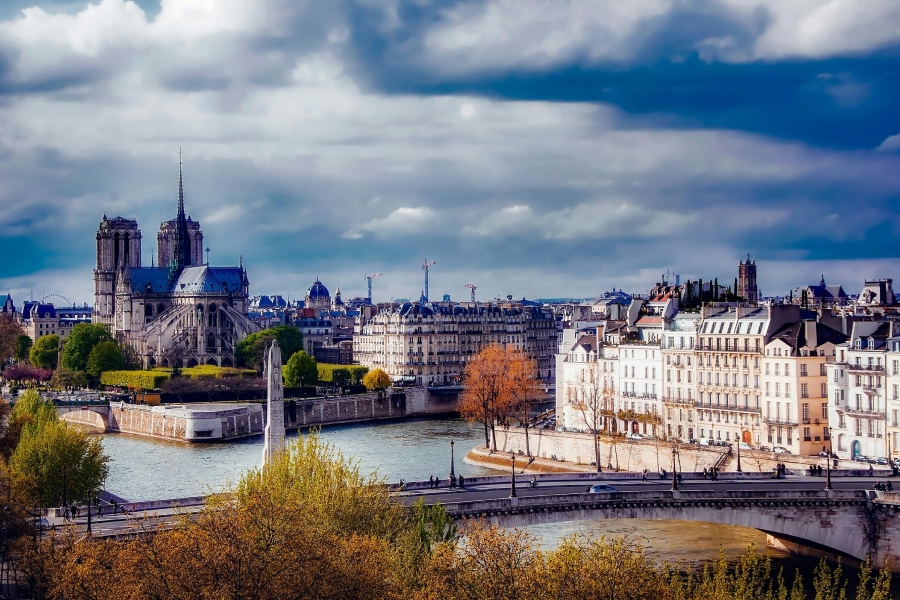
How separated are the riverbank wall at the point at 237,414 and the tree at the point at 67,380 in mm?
22213

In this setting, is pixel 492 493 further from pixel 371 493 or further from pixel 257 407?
pixel 257 407

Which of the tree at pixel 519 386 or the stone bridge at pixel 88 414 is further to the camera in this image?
the stone bridge at pixel 88 414

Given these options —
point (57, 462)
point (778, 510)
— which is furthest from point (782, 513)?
point (57, 462)

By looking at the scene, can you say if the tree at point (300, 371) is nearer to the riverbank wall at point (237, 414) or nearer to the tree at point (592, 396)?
the riverbank wall at point (237, 414)

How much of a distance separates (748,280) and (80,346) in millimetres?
71076

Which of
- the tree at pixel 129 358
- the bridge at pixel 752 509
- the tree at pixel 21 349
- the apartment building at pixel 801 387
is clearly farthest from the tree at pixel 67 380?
the bridge at pixel 752 509

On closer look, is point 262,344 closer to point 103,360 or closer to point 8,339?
point 103,360

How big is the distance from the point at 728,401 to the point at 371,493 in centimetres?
4049

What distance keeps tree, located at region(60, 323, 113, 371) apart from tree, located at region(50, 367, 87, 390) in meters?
5.25

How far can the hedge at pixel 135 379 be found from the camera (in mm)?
136750

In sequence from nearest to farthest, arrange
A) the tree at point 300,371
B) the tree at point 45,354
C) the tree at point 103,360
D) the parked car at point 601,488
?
the parked car at point 601,488 → the tree at point 300,371 → the tree at point 103,360 → the tree at point 45,354

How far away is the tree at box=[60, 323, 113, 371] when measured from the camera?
152 m

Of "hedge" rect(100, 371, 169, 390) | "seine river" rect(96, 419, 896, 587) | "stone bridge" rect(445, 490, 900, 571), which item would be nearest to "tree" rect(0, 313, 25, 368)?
"hedge" rect(100, 371, 169, 390)

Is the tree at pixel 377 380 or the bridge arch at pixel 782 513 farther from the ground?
→ the tree at pixel 377 380
